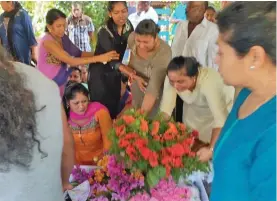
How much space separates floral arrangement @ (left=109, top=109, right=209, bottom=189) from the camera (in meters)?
1.20

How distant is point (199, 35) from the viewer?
2551 mm

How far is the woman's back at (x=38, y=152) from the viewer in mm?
755

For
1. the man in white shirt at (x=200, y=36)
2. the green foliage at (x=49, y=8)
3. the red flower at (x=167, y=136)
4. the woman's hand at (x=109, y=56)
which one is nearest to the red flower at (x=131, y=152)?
the red flower at (x=167, y=136)

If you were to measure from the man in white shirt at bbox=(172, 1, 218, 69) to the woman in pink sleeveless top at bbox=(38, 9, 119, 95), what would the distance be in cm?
53

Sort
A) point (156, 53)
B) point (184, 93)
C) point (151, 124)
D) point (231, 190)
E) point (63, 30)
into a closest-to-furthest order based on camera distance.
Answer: point (231, 190), point (151, 124), point (184, 93), point (156, 53), point (63, 30)

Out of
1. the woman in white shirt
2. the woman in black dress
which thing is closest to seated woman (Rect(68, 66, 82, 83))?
the woman in black dress

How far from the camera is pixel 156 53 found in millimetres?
2135

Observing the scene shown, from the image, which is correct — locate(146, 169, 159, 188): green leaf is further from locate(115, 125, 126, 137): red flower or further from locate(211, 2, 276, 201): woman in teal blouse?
locate(211, 2, 276, 201): woman in teal blouse

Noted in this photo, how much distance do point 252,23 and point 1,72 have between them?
45 centimetres

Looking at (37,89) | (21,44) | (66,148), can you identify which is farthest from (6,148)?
(21,44)

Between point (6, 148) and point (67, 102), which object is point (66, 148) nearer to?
point (6, 148)

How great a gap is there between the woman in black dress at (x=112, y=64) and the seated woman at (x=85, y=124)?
1.40 ft

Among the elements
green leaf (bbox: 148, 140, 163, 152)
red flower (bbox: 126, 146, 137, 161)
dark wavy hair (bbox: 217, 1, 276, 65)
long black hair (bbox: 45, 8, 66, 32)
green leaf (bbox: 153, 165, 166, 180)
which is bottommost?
green leaf (bbox: 153, 165, 166, 180)

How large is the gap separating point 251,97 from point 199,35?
→ 1.79 m
